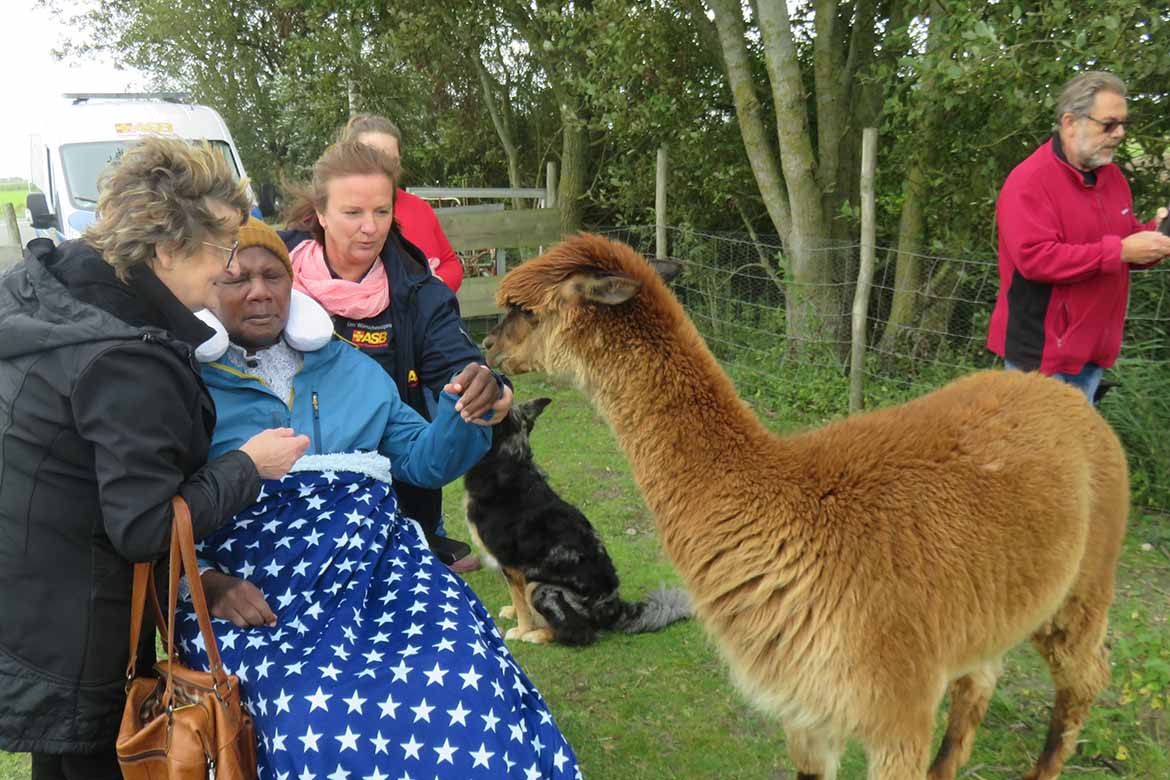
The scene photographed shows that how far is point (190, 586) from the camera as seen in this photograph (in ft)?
6.75

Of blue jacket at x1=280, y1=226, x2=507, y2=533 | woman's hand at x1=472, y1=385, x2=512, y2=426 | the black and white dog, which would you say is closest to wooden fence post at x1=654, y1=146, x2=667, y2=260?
the black and white dog

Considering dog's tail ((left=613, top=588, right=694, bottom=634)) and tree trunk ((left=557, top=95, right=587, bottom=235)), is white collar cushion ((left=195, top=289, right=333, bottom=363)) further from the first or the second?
tree trunk ((left=557, top=95, right=587, bottom=235))

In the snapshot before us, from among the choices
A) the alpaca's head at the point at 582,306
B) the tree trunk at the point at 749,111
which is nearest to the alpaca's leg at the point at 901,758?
the alpaca's head at the point at 582,306

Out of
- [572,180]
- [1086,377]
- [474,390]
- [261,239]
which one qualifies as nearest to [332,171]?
[261,239]

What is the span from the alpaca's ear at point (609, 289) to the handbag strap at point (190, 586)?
1214 millimetres

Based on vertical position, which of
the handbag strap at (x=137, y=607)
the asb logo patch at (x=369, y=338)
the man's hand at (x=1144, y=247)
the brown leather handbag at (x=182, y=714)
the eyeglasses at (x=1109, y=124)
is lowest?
the brown leather handbag at (x=182, y=714)

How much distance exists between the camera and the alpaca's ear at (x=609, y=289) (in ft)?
8.29

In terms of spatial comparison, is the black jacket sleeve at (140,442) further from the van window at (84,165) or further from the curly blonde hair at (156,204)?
the van window at (84,165)

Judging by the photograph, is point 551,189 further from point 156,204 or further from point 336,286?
point 156,204

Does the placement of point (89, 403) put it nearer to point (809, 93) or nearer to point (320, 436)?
point (320, 436)

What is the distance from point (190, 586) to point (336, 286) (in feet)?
4.38

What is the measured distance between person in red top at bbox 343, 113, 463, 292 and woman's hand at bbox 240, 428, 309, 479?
2.47m

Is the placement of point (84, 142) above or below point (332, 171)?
above

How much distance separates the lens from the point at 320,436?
2.63 meters
